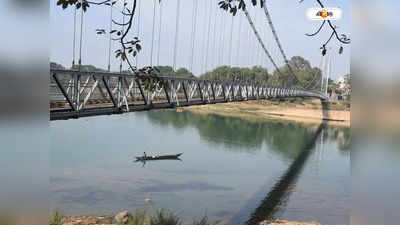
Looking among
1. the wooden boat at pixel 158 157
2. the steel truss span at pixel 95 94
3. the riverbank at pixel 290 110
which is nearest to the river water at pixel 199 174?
the wooden boat at pixel 158 157

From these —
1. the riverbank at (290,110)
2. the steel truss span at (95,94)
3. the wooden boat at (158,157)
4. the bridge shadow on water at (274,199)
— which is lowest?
the bridge shadow on water at (274,199)

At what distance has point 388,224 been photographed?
1.07 meters

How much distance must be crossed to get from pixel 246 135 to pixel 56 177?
73.2ft

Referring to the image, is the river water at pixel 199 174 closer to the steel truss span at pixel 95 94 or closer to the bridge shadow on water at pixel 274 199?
the bridge shadow on water at pixel 274 199

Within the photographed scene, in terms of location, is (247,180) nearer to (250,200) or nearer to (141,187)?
(250,200)

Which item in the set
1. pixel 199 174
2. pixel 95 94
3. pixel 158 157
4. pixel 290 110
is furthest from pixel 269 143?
pixel 290 110

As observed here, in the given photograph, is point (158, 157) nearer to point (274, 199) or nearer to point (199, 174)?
point (199, 174)

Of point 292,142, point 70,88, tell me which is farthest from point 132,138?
point 70,88

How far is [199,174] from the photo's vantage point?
20141 mm

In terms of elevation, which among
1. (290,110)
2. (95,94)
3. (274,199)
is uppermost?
(95,94)

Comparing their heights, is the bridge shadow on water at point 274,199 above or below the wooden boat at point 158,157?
below

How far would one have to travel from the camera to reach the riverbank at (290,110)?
58.6 meters

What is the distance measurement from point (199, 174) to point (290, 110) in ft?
145

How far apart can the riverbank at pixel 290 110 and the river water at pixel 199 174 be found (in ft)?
71.2
